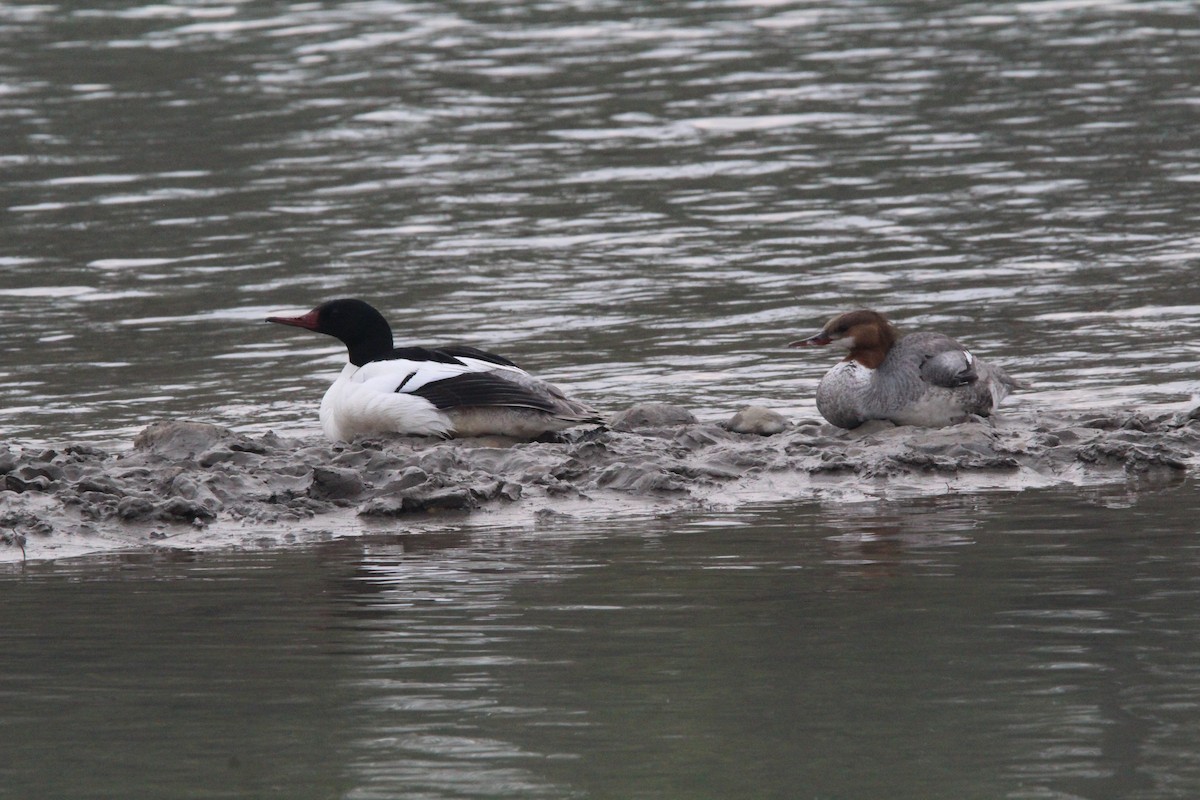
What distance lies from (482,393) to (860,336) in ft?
7.15

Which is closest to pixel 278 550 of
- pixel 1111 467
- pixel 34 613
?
pixel 34 613

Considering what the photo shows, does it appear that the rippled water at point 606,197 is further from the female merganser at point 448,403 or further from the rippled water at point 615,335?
the female merganser at point 448,403

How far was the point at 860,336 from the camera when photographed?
36.0 feet

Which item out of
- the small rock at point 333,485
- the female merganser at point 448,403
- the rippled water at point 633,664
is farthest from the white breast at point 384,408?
the rippled water at point 633,664

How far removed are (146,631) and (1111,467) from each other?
499cm

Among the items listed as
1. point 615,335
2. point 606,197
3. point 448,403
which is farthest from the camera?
point 606,197

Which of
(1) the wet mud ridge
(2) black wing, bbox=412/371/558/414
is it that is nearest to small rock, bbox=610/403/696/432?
(1) the wet mud ridge

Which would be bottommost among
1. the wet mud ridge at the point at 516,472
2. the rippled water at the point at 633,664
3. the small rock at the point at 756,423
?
the small rock at the point at 756,423

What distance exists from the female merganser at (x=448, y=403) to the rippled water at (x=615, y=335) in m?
1.23

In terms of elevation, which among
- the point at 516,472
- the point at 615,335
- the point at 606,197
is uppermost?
the point at 516,472

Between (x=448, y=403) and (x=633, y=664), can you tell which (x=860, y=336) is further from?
(x=633, y=664)

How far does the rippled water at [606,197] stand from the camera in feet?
45.1

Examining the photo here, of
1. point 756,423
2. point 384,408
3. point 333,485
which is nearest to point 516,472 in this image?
point 333,485

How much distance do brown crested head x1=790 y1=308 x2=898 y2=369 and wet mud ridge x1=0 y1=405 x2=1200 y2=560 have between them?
484mm
